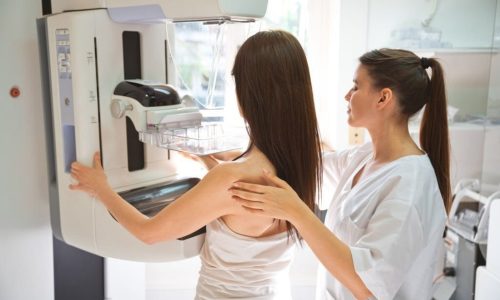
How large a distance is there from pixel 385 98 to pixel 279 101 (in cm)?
30

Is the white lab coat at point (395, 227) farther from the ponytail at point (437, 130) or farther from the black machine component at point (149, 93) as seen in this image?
the black machine component at point (149, 93)

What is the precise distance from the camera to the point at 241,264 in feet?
4.01

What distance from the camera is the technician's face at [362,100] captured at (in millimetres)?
1284

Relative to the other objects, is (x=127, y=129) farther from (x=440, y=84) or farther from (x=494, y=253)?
(x=494, y=253)

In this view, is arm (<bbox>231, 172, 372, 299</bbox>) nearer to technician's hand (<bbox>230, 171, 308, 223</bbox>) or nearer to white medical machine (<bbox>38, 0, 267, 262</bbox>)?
technician's hand (<bbox>230, 171, 308, 223</bbox>)

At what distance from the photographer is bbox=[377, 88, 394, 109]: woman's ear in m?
1.25

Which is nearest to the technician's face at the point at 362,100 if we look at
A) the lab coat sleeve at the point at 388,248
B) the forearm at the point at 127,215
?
the lab coat sleeve at the point at 388,248

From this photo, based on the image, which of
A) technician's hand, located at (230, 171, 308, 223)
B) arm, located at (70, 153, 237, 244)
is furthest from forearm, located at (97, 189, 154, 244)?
technician's hand, located at (230, 171, 308, 223)

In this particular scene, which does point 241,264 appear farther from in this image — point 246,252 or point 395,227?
point 395,227

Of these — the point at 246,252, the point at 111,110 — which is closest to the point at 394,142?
the point at 246,252

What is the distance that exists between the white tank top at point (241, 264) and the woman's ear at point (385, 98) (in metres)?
0.41

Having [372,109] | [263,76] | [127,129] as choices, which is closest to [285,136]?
[263,76]

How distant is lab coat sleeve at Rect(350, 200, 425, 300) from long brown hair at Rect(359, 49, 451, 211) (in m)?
0.26

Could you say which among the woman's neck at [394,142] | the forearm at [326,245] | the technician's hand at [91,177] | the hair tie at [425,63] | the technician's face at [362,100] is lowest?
the forearm at [326,245]
